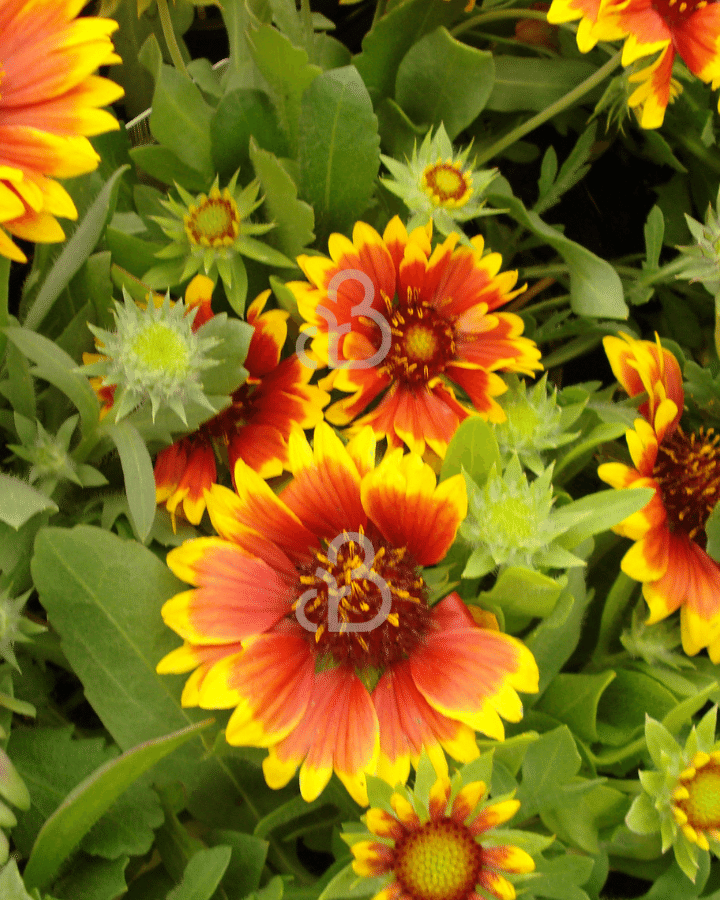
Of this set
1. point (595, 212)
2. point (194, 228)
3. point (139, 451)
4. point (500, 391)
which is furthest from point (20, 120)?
point (595, 212)

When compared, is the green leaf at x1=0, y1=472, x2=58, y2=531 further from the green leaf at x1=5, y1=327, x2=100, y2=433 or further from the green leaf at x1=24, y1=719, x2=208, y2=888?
the green leaf at x1=24, y1=719, x2=208, y2=888

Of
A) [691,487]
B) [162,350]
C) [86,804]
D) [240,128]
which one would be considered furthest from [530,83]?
[86,804]

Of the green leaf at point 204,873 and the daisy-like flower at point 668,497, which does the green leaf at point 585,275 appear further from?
the green leaf at point 204,873

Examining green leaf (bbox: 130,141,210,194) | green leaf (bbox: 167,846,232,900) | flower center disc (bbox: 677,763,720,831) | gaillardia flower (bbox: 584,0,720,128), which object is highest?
gaillardia flower (bbox: 584,0,720,128)

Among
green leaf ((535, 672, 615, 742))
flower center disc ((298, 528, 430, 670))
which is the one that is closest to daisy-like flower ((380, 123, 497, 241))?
flower center disc ((298, 528, 430, 670))

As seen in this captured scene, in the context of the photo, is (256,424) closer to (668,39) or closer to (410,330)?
(410,330)

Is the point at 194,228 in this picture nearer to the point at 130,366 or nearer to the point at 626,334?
the point at 130,366
